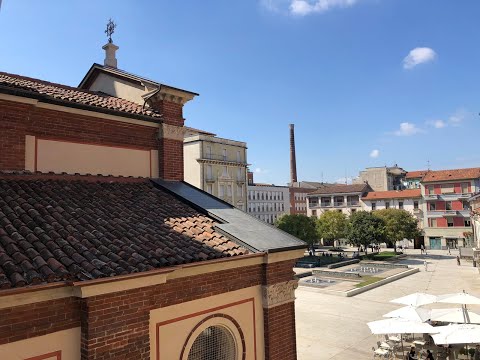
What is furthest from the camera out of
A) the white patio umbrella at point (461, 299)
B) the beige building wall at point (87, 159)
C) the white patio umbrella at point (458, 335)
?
the white patio umbrella at point (461, 299)

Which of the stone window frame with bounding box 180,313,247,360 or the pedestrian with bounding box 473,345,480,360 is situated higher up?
the stone window frame with bounding box 180,313,247,360

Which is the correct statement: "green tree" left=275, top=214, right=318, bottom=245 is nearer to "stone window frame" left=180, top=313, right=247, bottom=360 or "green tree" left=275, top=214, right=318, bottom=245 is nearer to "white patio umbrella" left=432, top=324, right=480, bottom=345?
"white patio umbrella" left=432, top=324, right=480, bottom=345

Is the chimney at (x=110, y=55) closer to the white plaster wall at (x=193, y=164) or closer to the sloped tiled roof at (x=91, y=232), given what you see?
the sloped tiled roof at (x=91, y=232)

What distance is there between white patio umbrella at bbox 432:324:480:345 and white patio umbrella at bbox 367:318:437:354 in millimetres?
553

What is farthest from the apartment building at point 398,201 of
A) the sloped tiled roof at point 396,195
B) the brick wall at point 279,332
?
the brick wall at point 279,332

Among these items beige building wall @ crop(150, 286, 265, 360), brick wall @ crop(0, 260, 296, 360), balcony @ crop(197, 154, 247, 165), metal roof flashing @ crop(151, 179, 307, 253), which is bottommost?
beige building wall @ crop(150, 286, 265, 360)

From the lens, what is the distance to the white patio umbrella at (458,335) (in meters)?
11.4

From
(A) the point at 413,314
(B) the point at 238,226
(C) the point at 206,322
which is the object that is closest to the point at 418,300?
(A) the point at 413,314

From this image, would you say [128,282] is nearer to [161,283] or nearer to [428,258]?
[161,283]

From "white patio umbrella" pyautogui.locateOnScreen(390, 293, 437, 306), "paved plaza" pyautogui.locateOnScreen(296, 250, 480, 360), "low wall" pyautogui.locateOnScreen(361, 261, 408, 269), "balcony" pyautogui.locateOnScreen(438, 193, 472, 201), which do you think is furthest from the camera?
"balcony" pyautogui.locateOnScreen(438, 193, 472, 201)

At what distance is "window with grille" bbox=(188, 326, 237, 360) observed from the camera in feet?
23.0

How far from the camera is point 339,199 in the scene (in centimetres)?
7169

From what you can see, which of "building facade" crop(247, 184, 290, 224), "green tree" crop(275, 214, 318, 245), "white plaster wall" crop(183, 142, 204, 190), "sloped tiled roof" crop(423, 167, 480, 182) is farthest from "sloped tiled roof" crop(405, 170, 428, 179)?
"white plaster wall" crop(183, 142, 204, 190)

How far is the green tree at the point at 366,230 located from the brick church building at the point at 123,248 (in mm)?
38322
